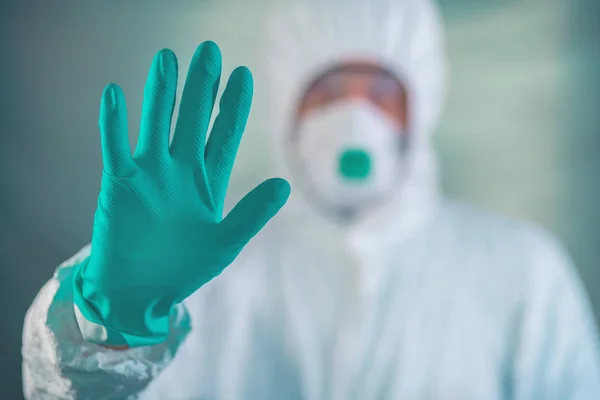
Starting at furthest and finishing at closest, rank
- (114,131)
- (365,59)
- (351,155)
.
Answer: (365,59) < (351,155) < (114,131)

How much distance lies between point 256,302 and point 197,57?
567mm

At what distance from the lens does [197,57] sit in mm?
619

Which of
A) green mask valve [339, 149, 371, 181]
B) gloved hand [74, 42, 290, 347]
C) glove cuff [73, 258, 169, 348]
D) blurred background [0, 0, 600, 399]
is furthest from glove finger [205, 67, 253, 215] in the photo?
blurred background [0, 0, 600, 399]

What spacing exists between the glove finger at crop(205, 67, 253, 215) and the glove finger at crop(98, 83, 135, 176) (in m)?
0.09

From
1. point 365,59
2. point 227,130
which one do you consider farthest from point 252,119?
point 227,130

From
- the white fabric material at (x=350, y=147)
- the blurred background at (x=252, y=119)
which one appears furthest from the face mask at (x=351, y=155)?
the blurred background at (x=252, y=119)

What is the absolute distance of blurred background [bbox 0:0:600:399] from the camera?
1.27 metres

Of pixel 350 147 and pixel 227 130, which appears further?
pixel 350 147

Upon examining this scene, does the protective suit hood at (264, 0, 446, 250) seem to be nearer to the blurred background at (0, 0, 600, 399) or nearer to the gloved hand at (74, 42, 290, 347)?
the blurred background at (0, 0, 600, 399)

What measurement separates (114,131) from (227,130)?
12cm

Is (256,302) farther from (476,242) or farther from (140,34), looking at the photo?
(140,34)

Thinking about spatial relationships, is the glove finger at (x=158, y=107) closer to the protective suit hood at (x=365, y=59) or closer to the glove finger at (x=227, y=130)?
the glove finger at (x=227, y=130)

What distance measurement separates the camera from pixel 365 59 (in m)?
1.14

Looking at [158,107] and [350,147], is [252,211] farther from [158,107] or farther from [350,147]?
[350,147]
